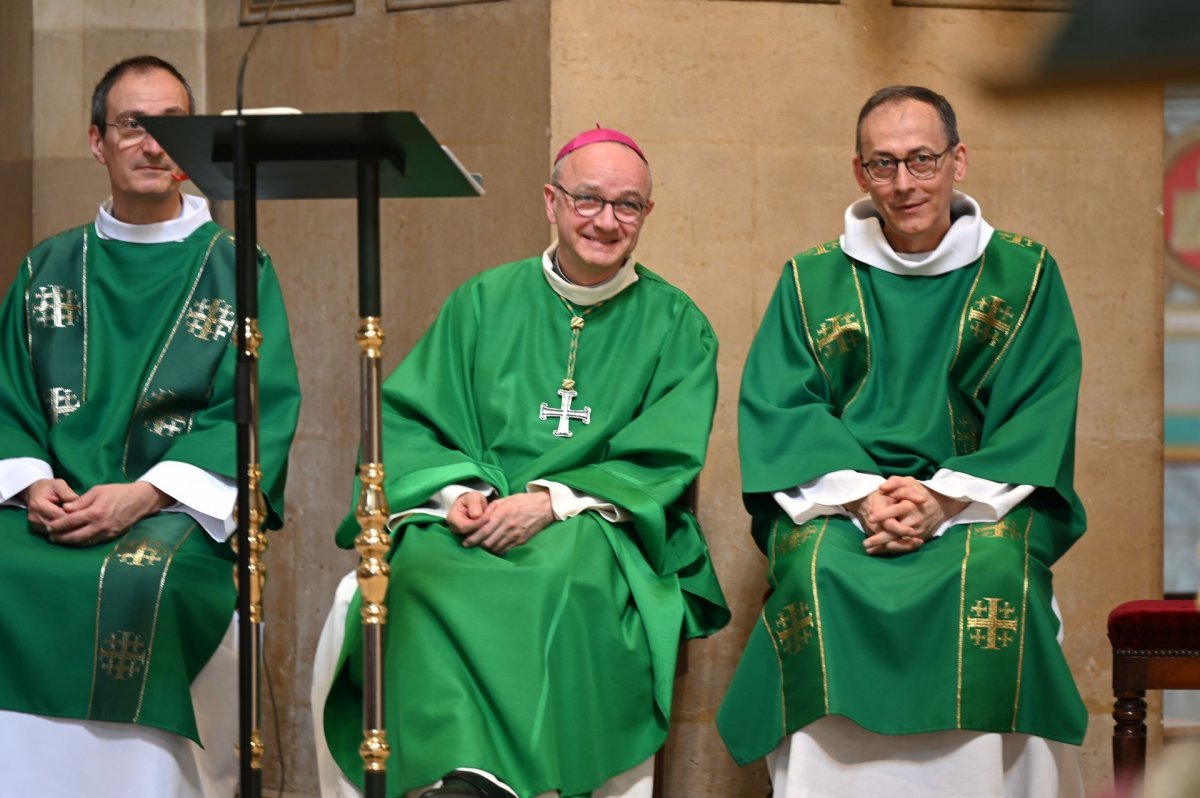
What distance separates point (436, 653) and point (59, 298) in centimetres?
174

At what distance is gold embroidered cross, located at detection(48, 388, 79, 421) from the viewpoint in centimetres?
471

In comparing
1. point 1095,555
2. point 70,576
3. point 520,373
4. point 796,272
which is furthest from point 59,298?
point 1095,555

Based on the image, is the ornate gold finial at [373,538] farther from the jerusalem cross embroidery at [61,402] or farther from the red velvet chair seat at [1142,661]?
the red velvet chair seat at [1142,661]

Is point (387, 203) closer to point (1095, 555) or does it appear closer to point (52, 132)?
point (52, 132)

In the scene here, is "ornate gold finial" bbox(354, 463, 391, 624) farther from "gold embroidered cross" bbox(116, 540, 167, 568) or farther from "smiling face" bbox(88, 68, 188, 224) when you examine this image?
"smiling face" bbox(88, 68, 188, 224)

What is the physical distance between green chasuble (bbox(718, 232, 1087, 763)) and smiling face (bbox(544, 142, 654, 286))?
Result: 0.51m

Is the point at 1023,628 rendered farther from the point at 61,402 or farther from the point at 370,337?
the point at 61,402

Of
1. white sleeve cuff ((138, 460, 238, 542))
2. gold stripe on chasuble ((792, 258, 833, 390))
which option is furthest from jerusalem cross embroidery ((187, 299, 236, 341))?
gold stripe on chasuble ((792, 258, 833, 390))

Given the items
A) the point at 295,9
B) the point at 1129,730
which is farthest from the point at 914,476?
the point at 295,9

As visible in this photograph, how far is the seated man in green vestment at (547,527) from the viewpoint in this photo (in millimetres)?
3990

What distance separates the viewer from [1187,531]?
33.4ft

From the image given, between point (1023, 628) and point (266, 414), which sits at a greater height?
point (266, 414)

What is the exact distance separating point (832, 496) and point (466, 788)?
1290mm

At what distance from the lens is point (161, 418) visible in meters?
4.69
